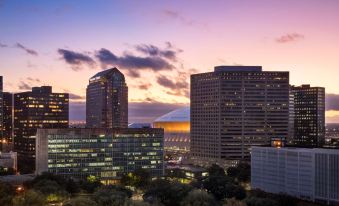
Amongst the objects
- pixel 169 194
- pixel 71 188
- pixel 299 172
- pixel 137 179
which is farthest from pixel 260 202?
pixel 137 179

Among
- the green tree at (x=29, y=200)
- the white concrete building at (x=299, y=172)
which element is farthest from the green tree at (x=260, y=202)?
the green tree at (x=29, y=200)

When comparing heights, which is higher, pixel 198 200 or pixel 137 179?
pixel 198 200

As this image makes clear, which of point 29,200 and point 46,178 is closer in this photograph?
point 29,200

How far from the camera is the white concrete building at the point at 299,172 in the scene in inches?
5684

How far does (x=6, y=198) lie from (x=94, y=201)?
834 inches

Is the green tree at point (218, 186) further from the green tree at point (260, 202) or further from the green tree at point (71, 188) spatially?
the green tree at point (71, 188)

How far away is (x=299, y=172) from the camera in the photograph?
157 metres

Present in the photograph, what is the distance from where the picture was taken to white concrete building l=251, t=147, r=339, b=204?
144375mm

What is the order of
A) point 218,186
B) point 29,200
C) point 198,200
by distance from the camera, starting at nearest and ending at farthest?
point 29,200 → point 198,200 → point 218,186

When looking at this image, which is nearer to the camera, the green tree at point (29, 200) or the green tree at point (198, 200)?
the green tree at point (29, 200)

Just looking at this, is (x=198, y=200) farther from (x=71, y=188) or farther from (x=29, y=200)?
(x=71, y=188)

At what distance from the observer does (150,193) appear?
14138 cm

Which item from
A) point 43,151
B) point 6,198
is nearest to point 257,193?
point 6,198

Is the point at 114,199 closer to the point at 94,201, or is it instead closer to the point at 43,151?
the point at 94,201
